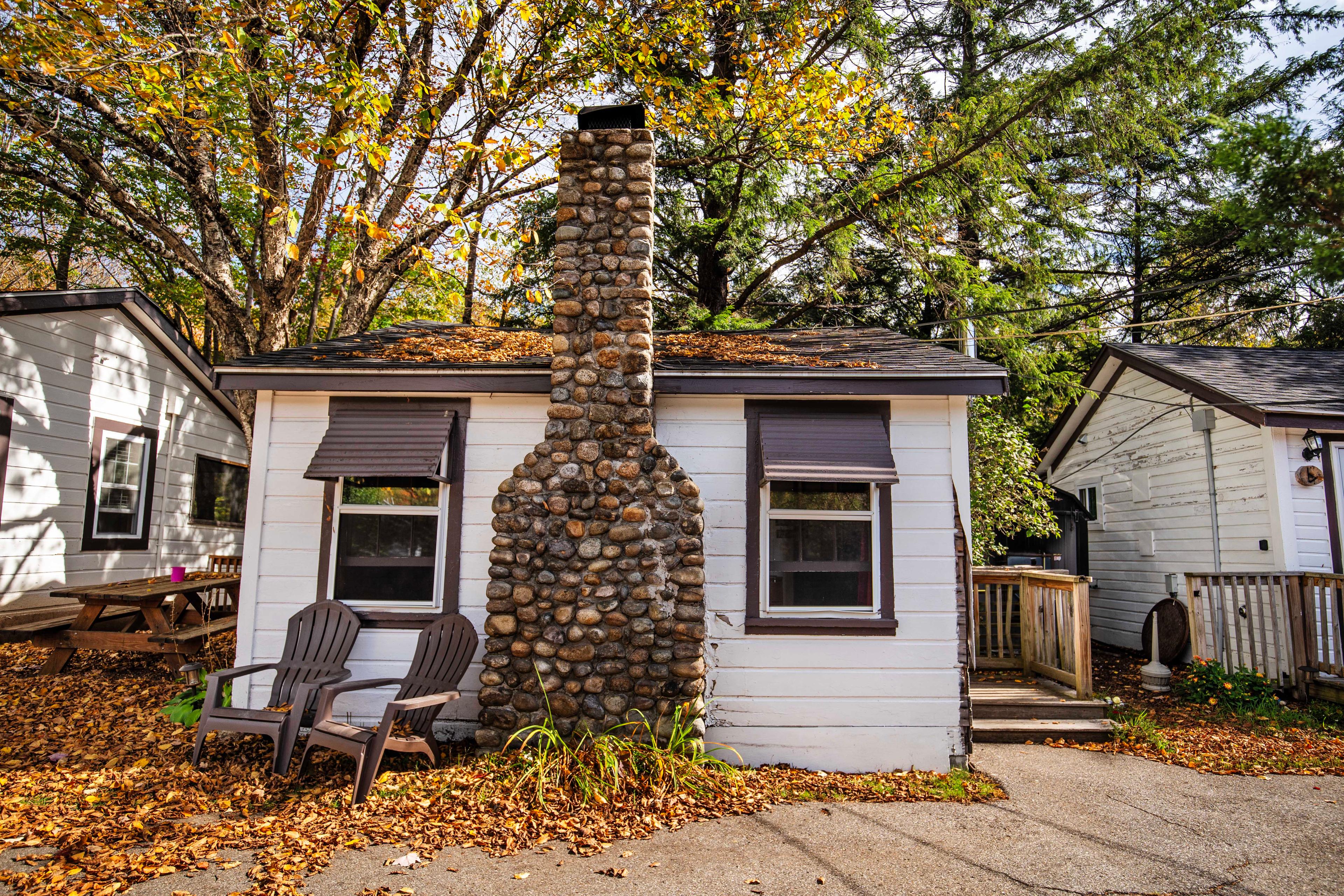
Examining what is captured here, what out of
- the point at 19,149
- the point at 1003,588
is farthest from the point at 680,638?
the point at 19,149

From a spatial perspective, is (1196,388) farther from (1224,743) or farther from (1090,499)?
(1224,743)

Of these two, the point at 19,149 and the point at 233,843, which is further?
the point at 19,149

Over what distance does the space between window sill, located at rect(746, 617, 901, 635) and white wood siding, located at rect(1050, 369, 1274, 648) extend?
5.81m

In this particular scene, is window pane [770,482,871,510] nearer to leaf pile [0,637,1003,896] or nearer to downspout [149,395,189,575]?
leaf pile [0,637,1003,896]

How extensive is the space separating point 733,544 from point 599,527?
3.69ft

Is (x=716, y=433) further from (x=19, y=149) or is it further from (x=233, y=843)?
(x=19, y=149)

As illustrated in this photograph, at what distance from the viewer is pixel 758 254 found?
13.0 metres

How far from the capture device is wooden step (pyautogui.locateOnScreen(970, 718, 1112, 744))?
21.0 ft

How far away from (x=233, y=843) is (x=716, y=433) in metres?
3.99

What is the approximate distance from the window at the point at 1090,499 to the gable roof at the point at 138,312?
12.4 metres

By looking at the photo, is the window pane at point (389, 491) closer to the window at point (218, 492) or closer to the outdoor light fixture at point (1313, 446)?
the window at point (218, 492)

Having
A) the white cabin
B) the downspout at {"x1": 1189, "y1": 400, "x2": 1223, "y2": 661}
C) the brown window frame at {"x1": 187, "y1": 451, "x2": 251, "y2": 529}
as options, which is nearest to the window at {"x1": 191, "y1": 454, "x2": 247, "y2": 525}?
the brown window frame at {"x1": 187, "y1": 451, "x2": 251, "y2": 529}

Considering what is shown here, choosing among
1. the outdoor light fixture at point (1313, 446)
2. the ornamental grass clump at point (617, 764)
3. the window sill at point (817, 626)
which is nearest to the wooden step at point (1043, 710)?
the window sill at point (817, 626)

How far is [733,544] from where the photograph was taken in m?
5.71
